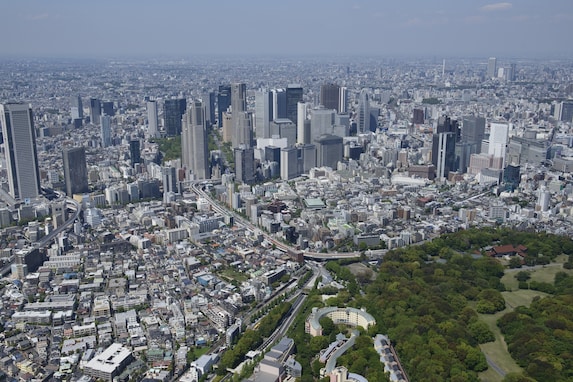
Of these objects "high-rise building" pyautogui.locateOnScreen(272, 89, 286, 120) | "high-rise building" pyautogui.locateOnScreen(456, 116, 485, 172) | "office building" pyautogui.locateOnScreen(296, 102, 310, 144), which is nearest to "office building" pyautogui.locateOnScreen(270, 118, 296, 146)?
"office building" pyautogui.locateOnScreen(296, 102, 310, 144)

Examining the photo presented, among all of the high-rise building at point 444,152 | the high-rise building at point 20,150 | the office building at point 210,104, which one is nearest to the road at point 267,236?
the high-rise building at point 20,150

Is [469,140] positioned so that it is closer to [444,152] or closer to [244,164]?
[444,152]

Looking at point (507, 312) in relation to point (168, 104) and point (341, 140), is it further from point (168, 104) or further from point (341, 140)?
point (168, 104)

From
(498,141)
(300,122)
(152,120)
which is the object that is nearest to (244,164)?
(300,122)

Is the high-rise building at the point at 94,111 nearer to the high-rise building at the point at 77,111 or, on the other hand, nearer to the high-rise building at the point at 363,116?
the high-rise building at the point at 77,111

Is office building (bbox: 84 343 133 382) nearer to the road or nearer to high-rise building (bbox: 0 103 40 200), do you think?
the road
